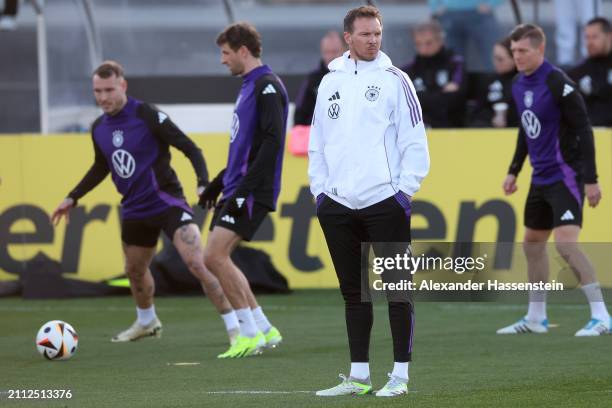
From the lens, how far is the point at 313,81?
1672 centimetres

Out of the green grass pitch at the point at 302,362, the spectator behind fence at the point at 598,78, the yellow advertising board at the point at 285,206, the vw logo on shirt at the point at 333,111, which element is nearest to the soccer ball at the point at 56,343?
the green grass pitch at the point at 302,362

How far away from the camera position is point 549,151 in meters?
10.9

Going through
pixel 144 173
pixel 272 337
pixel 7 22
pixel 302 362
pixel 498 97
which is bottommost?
pixel 302 362

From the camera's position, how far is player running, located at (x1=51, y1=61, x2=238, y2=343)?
35.1ft

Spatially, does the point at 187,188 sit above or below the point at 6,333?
above

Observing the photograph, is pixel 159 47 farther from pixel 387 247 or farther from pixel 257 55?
pixel 387 247

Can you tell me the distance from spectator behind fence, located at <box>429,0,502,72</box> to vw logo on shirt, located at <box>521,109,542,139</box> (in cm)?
664

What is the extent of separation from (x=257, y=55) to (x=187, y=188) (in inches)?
220

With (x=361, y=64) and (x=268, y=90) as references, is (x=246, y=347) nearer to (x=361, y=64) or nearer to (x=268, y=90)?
(x=268, y=90)

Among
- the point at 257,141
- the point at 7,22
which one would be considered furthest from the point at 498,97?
the point at 257,141

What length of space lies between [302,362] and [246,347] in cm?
67

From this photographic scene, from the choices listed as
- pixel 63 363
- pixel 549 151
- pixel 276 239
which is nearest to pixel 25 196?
pixel 276 239

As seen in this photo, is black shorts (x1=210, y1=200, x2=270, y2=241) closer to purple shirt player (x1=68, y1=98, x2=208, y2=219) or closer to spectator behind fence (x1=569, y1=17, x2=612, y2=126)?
purple shirt player (x1=68, y1=98, x2=208, y2=219)

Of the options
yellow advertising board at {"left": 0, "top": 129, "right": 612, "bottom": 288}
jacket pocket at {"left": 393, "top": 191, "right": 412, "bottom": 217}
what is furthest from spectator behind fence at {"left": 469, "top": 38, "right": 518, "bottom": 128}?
jacket pocket at {"left": 393, "top": 191, "right": 412, "bottom": 217}
